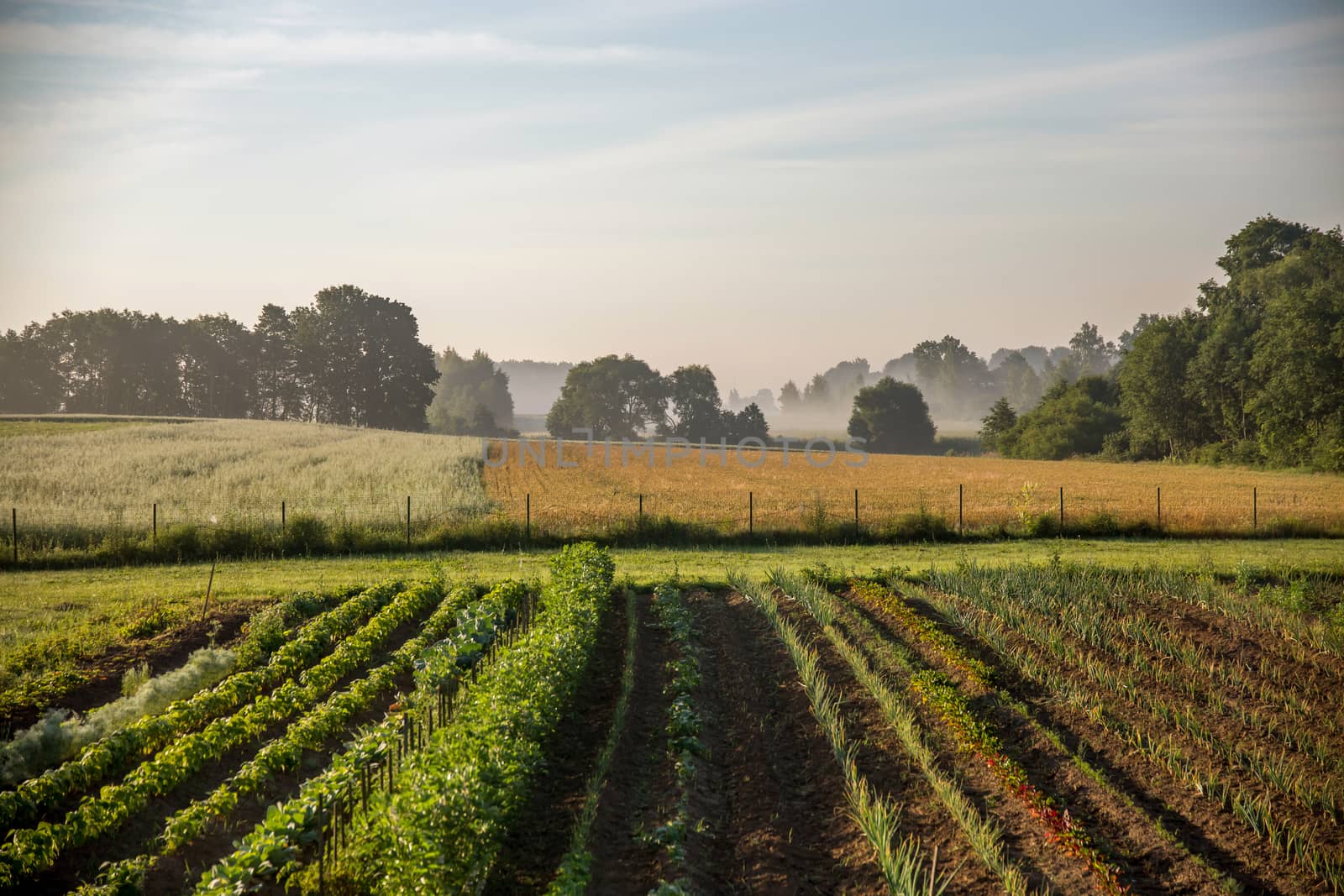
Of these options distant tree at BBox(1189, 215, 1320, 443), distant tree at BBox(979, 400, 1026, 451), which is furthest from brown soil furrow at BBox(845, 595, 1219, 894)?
distant tree at BBox(979, 400, 1026, 451)

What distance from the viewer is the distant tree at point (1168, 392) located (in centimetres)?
7100

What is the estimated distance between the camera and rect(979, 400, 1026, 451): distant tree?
89.7 meters

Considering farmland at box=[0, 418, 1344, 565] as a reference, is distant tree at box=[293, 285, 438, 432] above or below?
above

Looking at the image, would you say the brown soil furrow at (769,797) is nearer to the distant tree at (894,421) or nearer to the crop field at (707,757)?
the crop field at (707,757)

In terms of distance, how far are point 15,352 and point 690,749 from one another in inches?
4439

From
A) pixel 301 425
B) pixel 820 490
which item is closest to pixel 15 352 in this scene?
pixel 301 425

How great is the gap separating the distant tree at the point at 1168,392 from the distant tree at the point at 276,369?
85854 millimetres

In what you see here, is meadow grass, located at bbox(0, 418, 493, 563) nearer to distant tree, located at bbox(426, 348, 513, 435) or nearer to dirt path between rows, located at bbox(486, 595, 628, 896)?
dirt path between rows, located at bbox(486, 595, 628, 896)

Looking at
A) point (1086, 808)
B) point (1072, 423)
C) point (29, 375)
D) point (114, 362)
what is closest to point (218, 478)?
point (1086, 808)

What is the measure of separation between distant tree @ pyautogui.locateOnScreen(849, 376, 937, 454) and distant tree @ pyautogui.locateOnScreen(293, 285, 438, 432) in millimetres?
51721

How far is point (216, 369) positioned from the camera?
99.9 m

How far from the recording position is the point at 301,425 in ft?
250

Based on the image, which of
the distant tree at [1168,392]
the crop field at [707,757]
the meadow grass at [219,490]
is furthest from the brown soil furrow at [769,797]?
the distant tree at [1168,392]

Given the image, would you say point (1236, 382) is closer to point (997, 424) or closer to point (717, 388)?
point (997, 424)
